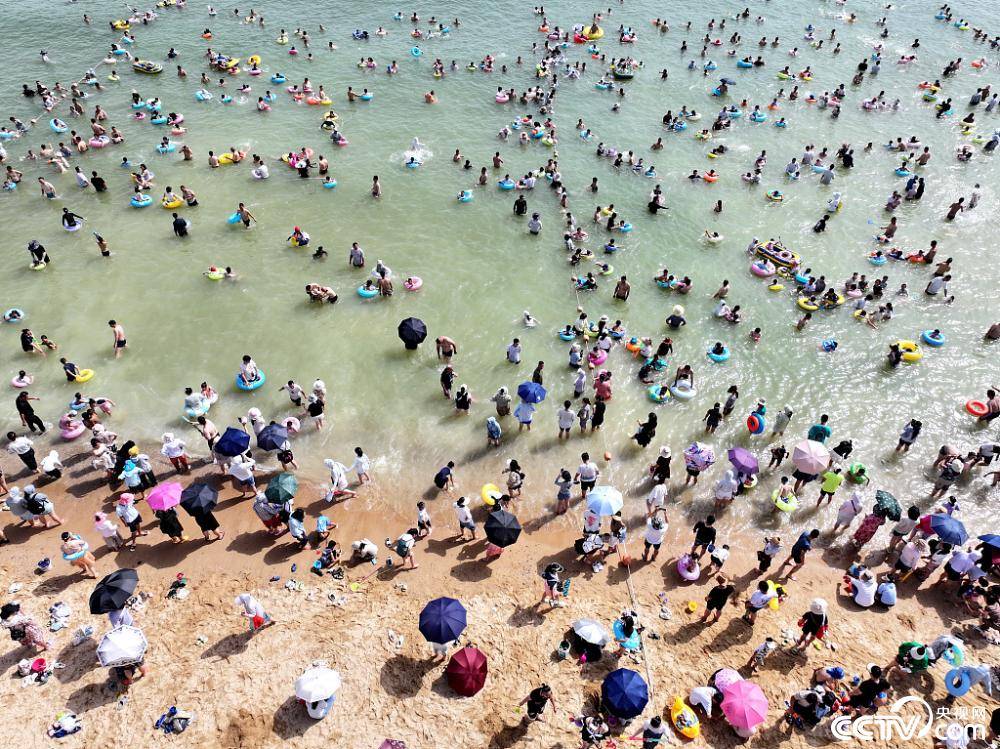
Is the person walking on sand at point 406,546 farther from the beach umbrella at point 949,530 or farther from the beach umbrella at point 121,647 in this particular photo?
→ the beach umbrella at point 949,530

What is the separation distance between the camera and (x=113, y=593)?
14.5 metres

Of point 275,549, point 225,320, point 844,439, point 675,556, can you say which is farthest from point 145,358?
point 844,439

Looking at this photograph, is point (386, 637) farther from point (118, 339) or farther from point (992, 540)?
point (118, 339)

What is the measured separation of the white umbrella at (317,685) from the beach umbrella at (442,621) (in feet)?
7.42

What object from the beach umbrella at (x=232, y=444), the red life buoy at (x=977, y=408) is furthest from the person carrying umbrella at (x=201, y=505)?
the red life buoy at (x=977, y=408)

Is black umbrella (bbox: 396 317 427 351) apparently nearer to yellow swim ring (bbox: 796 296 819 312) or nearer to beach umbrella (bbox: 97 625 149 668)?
beach umbrella (bbox: 97 625 149 668)

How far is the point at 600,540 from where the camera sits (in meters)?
17.7

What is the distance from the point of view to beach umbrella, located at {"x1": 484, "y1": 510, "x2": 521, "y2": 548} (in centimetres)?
1650

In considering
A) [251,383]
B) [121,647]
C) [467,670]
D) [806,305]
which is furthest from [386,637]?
[806,305]

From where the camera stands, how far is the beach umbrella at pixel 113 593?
14312 mm

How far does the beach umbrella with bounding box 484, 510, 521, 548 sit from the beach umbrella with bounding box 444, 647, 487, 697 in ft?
10.6

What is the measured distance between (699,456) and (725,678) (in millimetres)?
7511

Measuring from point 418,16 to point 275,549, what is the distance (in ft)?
178

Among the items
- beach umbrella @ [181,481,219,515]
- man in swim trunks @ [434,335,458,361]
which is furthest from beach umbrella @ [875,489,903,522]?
beach umbrella @ [181,481,219,515]
